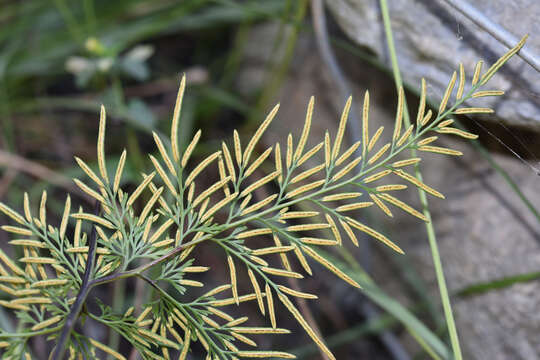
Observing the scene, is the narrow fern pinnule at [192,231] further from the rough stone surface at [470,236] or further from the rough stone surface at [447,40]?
the rough stone surface at [470,236]

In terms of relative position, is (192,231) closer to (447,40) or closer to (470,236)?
(447,40)

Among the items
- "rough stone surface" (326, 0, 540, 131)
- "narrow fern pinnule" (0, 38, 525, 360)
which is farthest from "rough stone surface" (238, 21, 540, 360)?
"narrow fern pinnule" (0, 38, 525, 360)

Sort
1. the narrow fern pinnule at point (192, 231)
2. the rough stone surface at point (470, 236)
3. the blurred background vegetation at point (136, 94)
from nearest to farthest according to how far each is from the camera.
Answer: the narrow fern pinnule at point (192, 231) < the rough stone surface at point (470, 236) < the blurred background vegetation at point (136, 94)

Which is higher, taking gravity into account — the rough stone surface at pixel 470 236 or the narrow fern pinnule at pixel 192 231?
the rough stone surface at pixel 470 236

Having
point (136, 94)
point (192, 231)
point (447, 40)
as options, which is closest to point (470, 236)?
point (447, 40)

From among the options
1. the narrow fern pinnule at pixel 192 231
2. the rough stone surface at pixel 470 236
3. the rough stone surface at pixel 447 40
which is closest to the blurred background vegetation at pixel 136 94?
the rough stone surface at pixel 470 236

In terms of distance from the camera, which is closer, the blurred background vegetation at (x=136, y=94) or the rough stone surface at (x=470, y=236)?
the rough stone surface at (x=470, y=236)

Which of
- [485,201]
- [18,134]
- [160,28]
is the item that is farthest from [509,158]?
[18,134]

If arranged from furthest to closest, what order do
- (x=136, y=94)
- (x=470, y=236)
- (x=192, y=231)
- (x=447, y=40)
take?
(x=136, y=94) < (x=470, y=236) < (x=447, y=40) < (x=192, y=231)
